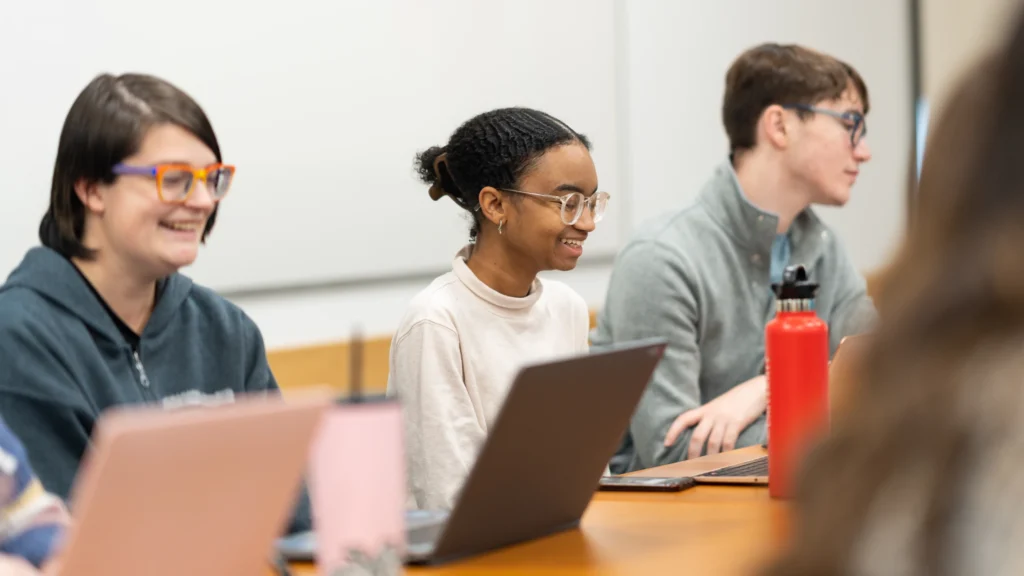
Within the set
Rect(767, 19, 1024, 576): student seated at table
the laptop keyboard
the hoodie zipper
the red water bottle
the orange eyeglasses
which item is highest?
Rect(767, 19, 1024, 576): student seated at table

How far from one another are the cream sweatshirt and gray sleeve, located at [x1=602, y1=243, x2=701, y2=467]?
0.33m

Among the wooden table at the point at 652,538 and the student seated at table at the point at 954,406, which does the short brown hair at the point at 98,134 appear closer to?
the wooden table at the point at 652,538

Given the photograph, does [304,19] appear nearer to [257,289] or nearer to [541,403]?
[257,289]

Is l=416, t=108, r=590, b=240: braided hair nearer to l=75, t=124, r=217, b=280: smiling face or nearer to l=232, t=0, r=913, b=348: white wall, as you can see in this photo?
l=75, t=124, r=217, b=280: smiling face

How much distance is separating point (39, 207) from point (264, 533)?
79.0 inches

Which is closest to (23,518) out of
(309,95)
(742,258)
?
(742,258)

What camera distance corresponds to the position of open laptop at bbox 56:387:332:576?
0.89m

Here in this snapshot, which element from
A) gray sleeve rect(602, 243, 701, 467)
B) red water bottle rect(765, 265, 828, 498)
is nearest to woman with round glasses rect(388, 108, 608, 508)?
gray sleeve rect(602, 243, 701, 467)

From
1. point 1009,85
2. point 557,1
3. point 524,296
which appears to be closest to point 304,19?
point 557,1

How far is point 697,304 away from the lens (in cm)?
287

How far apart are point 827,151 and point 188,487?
253 cm

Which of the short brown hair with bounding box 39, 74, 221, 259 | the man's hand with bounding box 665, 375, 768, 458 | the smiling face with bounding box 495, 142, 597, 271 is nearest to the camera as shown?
the short brown hair with bounding box 39, 74, 221, 259

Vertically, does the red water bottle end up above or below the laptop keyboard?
above

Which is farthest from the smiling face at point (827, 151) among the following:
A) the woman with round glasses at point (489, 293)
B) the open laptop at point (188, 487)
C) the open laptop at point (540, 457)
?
the open laptop at point (188, 487)
